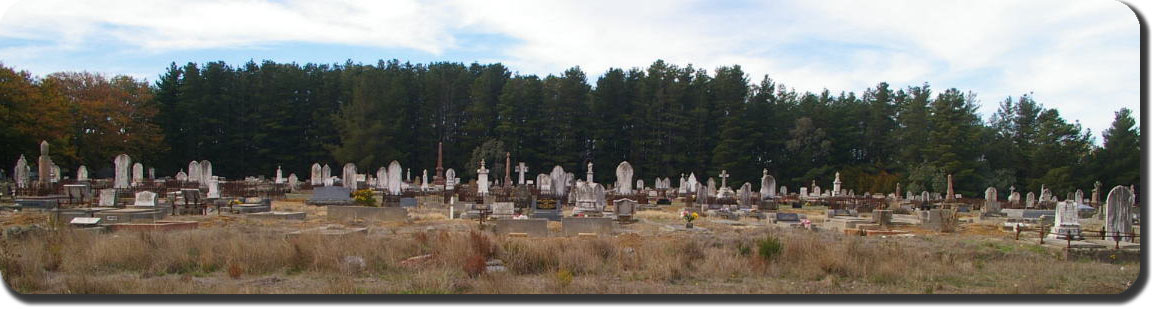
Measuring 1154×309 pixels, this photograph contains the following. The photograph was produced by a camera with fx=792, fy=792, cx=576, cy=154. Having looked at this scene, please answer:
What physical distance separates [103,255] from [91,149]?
140 ft

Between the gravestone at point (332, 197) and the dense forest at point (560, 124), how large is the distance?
28.8 meters

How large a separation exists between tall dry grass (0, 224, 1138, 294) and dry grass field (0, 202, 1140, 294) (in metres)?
0.02

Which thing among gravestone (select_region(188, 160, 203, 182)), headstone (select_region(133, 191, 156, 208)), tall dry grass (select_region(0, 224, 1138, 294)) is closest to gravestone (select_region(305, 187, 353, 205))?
headstone (select_region(133, 191, 156, 208))

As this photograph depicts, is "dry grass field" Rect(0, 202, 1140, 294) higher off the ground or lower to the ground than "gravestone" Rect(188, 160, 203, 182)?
lower

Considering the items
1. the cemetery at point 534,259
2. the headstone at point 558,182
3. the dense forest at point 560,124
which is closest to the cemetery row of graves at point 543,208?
the headstone at point 558,182

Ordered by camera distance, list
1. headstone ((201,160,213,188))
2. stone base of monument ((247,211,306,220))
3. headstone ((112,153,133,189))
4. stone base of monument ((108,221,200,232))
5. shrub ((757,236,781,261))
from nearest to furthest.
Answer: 1. shrub ((757,236,781,261))
2. stone base of monument ((108,221,200,232))
3. stone base of monument ((247,211,306,220))
4. headstone ((112,153,133,189))
5. headstone ((201,160,213,188))

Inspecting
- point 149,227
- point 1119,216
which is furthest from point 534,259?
point 1119,216

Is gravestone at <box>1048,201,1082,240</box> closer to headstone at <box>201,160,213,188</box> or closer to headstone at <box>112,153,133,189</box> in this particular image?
headstone at <box>112,153,133,189</box>

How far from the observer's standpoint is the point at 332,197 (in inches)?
1075

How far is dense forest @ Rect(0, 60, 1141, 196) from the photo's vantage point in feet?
180

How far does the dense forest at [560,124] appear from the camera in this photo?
180ft

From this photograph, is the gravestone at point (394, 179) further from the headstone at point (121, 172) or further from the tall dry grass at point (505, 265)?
the tall dry grass at point (505, 265)

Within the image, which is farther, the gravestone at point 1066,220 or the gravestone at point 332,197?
the gravestone at point 332,197

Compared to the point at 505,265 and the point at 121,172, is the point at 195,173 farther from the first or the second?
the point at 505,265
